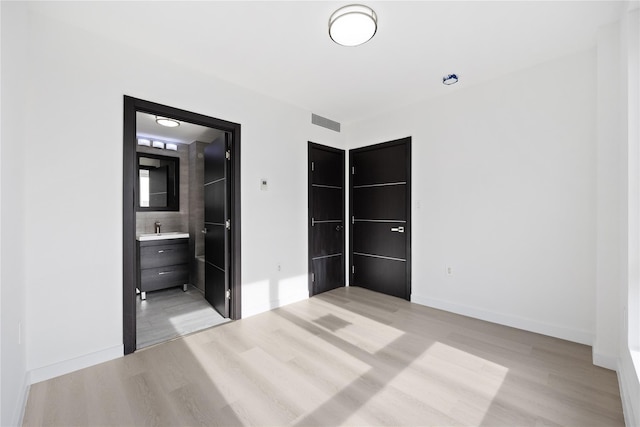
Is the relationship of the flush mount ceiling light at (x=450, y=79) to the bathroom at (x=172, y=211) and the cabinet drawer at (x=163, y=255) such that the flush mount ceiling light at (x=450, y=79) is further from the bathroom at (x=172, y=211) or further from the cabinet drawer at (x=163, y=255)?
the cabinet drawer at (x=163, y=255)

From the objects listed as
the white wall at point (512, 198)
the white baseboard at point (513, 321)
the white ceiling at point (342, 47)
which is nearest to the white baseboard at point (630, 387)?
the white baseboard at point (513, 321)

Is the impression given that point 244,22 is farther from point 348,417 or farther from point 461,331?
point 461,331

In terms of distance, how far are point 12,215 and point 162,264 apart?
106 inches

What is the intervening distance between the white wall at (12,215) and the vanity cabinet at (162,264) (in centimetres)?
209

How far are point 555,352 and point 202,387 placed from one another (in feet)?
9.57

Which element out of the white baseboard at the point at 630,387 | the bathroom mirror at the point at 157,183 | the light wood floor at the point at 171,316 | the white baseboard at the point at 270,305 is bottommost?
the light wood floor at the point at 171,316

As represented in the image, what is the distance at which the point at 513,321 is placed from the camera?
290cm

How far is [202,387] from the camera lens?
1921 millimetres

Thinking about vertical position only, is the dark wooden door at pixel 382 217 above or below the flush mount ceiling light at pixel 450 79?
below

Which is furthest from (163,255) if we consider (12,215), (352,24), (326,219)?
(352,24)

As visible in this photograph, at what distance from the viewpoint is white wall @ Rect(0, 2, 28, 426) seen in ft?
4.62

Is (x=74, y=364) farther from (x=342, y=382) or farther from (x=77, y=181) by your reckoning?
(x=342, y=382)

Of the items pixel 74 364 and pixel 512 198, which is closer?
pixel 74 364

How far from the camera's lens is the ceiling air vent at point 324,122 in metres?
4.06
